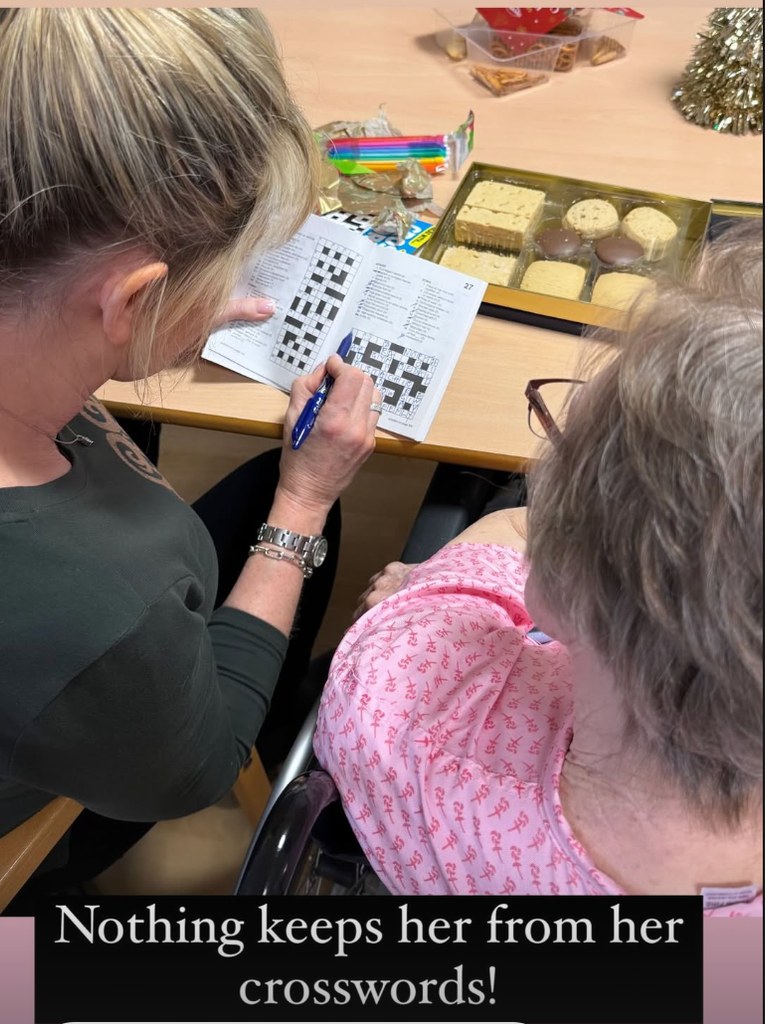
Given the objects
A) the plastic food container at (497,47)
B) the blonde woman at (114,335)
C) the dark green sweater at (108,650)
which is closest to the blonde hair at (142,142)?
the blonde woman at (114,335)

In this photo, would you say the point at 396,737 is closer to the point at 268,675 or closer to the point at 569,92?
the point at 268,675

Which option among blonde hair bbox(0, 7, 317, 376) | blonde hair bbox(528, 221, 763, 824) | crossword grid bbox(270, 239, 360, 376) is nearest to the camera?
blonde hair bbox(528, 221, 763, 824)

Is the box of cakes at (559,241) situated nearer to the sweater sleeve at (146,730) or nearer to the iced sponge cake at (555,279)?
the iced sponge cake at (555,279)

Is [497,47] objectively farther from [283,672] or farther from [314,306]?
[283,672]

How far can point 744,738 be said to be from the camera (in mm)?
496

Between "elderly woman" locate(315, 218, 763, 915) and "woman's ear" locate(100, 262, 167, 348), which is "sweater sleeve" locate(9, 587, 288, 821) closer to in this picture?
"elderly woman" locate(315, 218, 763, 915)

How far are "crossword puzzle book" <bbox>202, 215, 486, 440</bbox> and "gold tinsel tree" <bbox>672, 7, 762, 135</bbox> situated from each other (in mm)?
629

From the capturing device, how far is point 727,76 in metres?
1.41

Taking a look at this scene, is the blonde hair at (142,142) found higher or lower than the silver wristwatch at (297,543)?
higher

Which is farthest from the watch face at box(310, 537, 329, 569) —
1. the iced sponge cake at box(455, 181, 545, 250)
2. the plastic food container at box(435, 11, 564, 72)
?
the plastic food container at box(435, 11, 564, 72)

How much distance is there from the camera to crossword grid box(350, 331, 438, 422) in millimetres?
1104

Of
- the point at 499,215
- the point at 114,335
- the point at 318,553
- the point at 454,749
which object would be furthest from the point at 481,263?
the point at 454,749

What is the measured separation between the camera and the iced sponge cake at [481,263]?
1.23 m

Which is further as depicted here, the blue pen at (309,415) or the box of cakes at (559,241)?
the box of cakes at (559,241)
